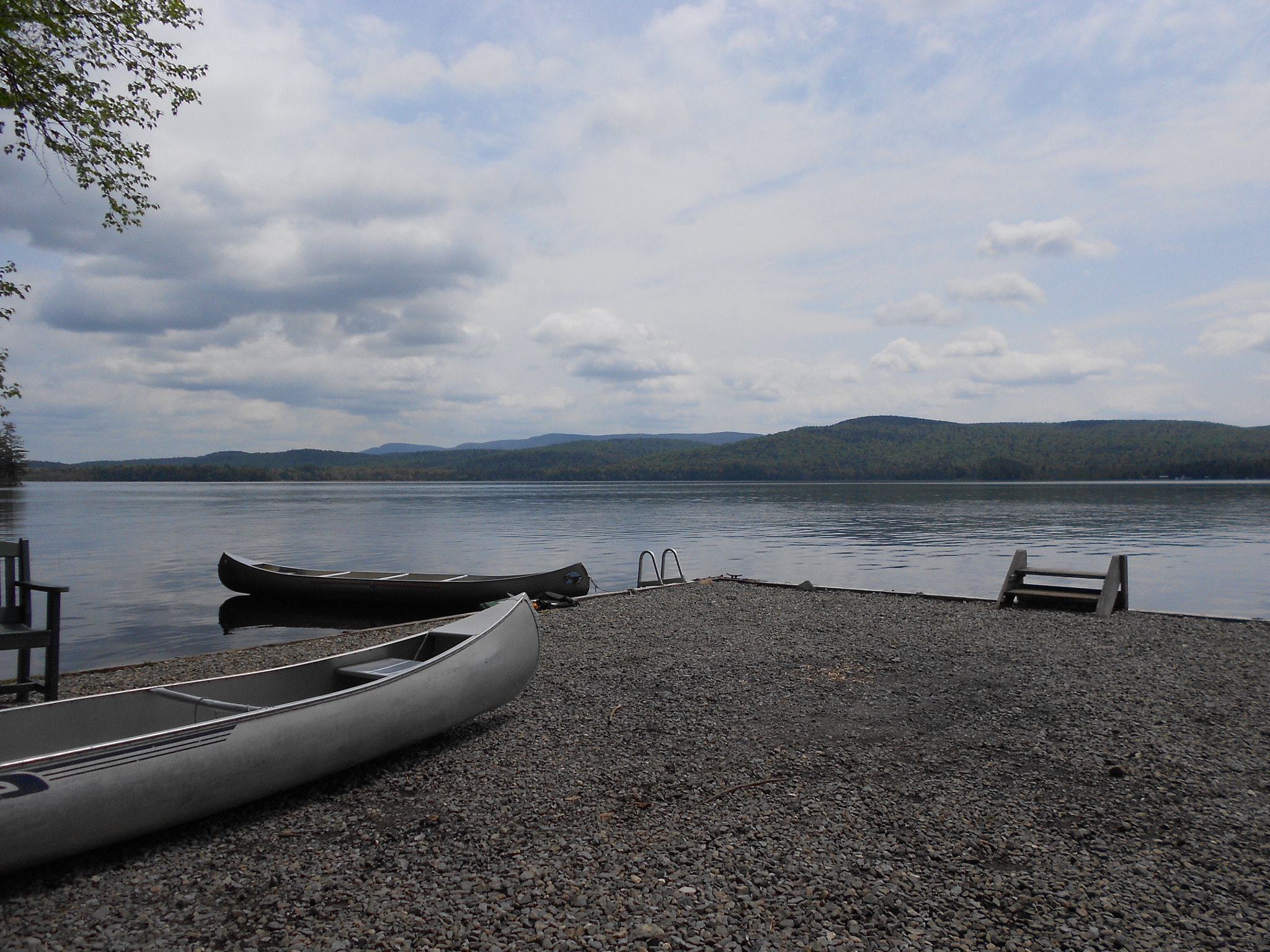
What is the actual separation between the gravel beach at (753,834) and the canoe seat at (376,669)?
67 centimetres

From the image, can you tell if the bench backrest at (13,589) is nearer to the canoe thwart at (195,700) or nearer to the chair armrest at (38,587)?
the chair armrest at (38,587)

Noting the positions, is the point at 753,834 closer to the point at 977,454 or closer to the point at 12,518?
the point at 12,518

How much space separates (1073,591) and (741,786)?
9.96 meters

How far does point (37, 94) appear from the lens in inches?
369

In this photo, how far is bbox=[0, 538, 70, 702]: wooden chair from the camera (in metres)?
6.64

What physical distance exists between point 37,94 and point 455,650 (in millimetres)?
9408

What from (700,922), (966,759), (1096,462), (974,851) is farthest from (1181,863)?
(1096,462)

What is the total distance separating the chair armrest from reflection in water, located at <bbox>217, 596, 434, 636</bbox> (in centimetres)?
1005

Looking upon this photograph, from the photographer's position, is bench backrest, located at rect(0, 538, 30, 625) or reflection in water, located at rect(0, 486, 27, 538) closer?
bench backrest, located at rect(0, 538, 30, 625)

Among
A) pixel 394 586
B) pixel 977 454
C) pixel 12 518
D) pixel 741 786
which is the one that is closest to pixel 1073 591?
pixel 741 786

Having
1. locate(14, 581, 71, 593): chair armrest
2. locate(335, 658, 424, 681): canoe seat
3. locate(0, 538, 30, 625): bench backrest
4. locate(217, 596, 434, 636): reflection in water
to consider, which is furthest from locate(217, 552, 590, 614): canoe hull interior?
locate(14, 581, 71, 593): chair armrest

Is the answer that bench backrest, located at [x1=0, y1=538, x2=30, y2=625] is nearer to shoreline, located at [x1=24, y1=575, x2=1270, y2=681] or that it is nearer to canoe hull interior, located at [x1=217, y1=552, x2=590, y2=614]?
shoreline, located at [x1=24, y1=575, x2=1270, y2=681]

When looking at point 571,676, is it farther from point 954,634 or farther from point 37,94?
point 37,94

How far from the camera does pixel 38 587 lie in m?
6.68
